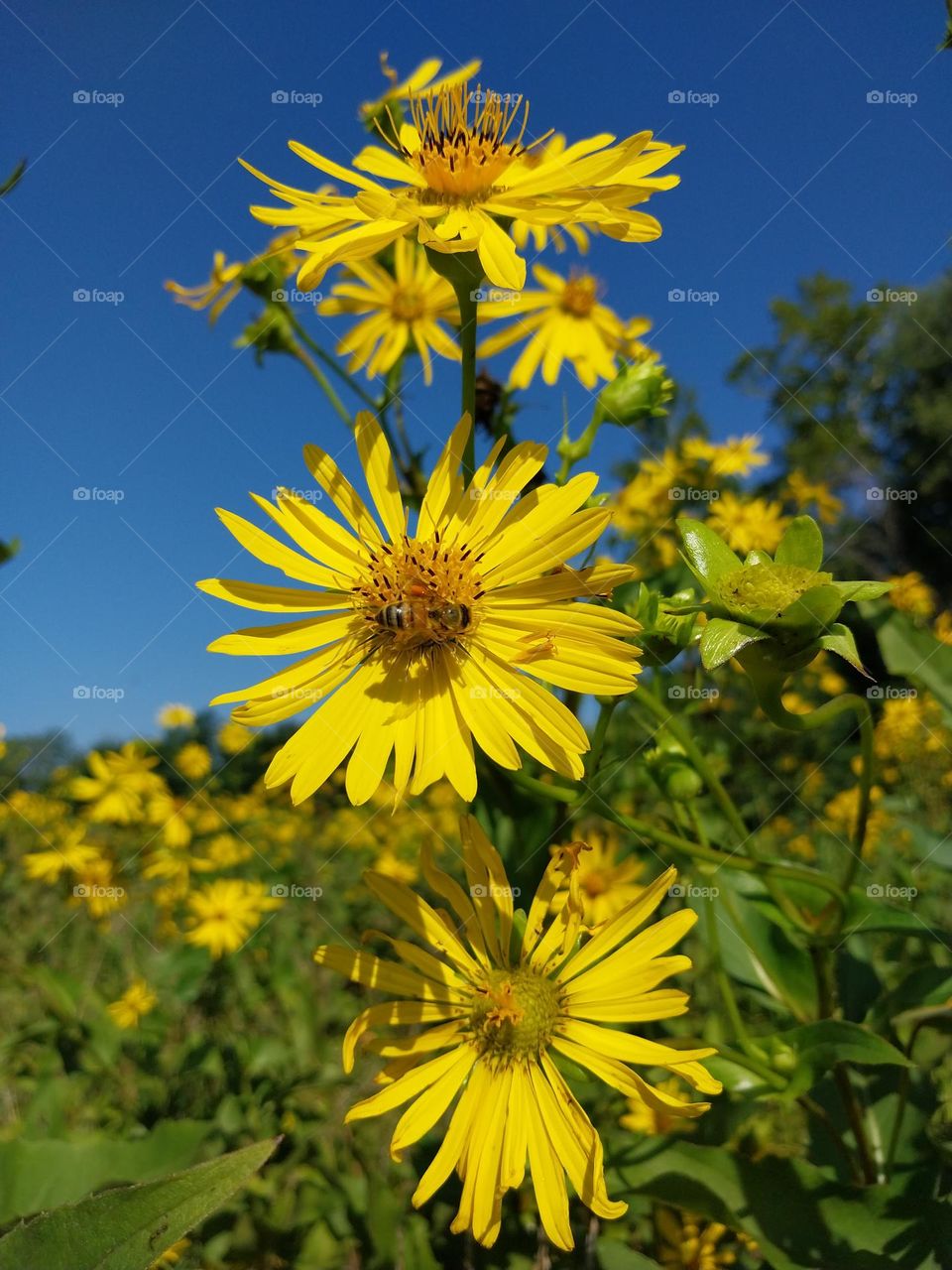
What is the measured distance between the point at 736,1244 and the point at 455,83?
89.2 inches

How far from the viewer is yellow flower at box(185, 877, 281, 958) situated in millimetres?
3586

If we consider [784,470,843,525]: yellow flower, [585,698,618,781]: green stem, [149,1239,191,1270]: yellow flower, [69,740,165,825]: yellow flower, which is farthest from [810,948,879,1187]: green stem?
[69,740,165,825]: yellow flower

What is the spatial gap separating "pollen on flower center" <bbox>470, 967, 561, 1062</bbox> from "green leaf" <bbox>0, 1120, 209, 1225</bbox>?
0.65 metres

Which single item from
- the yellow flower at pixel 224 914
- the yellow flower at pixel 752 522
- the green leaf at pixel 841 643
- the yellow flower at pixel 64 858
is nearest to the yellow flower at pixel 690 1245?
the green leaf at pixel 841 643

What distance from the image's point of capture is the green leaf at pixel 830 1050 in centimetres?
108

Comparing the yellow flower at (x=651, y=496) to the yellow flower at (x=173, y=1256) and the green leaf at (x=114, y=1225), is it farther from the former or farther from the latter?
the green leaf at (x=114, y=1225)

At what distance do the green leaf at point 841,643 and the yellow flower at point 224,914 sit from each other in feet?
10.2

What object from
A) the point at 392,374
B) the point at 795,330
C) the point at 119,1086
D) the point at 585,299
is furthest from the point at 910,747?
the point at 795,330

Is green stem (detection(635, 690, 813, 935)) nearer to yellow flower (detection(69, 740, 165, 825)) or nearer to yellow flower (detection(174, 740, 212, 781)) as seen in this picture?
yellow flower (detection(69, 740, 165, 825))

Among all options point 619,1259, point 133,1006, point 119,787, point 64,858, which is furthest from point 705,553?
point 119,787

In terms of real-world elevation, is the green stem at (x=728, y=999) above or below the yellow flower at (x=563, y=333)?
below

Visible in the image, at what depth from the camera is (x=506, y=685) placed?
3.90ft

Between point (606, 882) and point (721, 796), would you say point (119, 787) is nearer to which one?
point (606, 882)

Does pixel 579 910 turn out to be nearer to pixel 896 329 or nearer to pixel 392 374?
pixel 392 374
